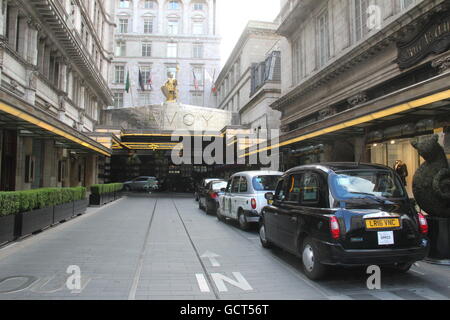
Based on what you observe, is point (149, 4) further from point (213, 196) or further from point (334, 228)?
point (334, 228)

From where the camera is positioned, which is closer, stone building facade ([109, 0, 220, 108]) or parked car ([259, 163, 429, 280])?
parked car ([259, 163, 429, 280])

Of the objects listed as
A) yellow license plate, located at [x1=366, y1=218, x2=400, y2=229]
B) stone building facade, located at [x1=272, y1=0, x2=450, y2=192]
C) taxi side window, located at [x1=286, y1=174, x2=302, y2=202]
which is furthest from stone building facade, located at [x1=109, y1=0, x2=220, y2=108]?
yellow license plate, located at [x1=366, y1=218, x2=400, y2=229]

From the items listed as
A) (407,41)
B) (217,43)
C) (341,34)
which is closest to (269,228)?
(407,41)

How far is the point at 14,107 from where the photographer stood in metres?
9.50

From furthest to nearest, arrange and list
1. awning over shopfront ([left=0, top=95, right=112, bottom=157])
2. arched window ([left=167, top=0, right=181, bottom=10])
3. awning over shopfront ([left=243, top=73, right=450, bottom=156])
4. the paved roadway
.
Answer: arched window ([left=167, top=0, right=181, bottom=10])
awning over shopfront ([left=0, top=95, right=112, bottom=157])
awning over shopfront ([left=243, top=73, right=450, bottom=156])
the paved roadway

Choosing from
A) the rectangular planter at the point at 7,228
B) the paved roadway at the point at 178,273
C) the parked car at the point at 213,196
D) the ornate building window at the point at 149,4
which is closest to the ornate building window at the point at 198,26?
the ornate building window at the point at 149,4

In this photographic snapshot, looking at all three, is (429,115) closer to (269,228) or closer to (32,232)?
(269,228)

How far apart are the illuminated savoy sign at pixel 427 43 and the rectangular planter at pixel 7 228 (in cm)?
1315

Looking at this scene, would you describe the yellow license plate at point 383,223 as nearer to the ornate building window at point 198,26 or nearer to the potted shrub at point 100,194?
the potted shrub at point 100,194

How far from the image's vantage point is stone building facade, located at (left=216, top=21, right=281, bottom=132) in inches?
1251

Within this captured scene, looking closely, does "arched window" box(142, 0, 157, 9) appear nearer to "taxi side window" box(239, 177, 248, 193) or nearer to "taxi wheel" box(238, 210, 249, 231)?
"taxi side window" box(239, 177, 248, 193)

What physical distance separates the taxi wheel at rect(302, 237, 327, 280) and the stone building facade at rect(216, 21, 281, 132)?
86.2 ft
